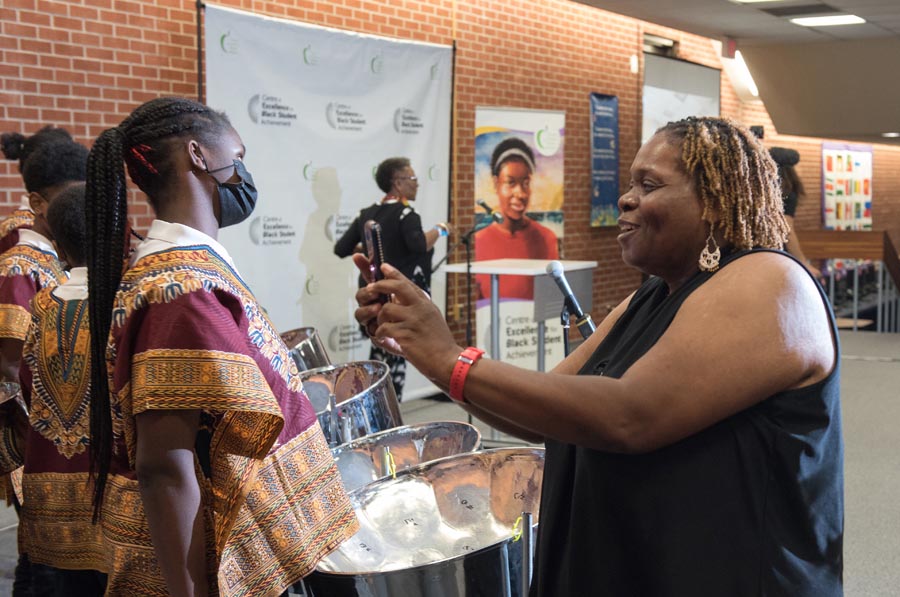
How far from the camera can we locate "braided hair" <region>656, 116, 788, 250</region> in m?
1.00

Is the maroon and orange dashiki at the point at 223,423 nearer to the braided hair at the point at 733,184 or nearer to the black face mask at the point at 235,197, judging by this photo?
the black face mask at the point at 235,197

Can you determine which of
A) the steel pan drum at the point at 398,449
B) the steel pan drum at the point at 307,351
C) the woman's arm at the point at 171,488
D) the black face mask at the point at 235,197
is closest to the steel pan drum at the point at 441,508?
the steel pan drum at the point at 398,449

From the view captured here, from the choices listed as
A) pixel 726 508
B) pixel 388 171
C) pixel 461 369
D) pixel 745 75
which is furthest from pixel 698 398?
pixel 745 75

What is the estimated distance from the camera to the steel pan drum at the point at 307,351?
92.7 inches

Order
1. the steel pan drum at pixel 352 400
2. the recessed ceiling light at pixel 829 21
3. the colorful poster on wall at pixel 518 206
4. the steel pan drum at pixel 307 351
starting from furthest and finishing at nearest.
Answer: the recessed ceiling light at pixel 829 21
the colorful poster on wall at pixel 518 206
the steel pan drum at pixel 307 351
the steel pan drum at pixel 352 400

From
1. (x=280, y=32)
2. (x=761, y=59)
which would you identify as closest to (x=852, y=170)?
(x=761, y=59)

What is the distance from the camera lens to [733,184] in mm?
1002

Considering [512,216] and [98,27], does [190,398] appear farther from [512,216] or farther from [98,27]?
[512,216]

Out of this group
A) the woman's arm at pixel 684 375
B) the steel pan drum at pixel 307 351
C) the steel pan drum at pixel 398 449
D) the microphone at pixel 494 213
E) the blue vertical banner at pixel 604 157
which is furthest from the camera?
the blue vertical banner at pixel 604 157

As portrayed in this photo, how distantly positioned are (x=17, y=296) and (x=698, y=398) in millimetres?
1633

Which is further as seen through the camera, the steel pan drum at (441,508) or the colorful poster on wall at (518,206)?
the colorful poster on wall at (518,206)

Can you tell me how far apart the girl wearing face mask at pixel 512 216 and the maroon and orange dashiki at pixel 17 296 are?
3602 mm

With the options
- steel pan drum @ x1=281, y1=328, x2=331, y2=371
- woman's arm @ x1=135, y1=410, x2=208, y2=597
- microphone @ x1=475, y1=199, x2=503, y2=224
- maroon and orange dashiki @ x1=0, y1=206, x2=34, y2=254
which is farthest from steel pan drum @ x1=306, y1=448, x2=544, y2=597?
microphone @ x1=475, y1=199, x2=503, y2=224

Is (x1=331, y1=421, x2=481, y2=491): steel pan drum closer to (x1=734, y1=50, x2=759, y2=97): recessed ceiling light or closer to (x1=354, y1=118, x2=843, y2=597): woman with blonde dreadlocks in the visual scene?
(x1=354, y1=118, x2=843, y2=597): woman with blonde dreadlocks
